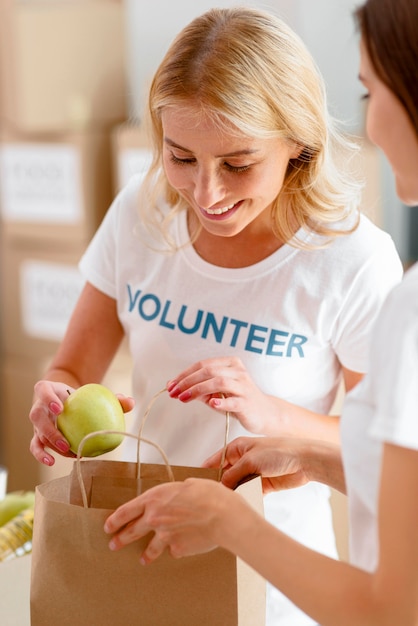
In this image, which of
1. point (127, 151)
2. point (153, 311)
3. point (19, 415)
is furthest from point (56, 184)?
point (153, 311)

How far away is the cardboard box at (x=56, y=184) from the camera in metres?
2.89

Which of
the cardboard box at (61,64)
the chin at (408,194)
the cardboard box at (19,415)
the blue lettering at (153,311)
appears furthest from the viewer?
the cardboard box at (19,415)

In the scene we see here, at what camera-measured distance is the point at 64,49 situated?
285 cm

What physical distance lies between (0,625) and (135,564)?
10.8 inches

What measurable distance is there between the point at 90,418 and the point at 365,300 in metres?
0.43

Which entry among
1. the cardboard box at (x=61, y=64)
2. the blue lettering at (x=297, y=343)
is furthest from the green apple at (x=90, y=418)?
the cardboard box at (x=61, y=64)

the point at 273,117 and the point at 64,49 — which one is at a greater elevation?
the point at 273,117

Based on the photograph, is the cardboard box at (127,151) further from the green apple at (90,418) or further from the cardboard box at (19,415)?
the green apple at (90,418)

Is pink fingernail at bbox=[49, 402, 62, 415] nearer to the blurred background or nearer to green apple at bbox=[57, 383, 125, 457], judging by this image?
green apple at bbox=[57, 383, 125, 457]

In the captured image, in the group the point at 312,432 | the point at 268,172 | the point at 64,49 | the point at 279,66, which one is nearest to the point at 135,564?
the point at 312,432

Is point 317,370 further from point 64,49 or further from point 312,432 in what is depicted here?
point 64,49

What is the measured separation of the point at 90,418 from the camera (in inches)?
50.3

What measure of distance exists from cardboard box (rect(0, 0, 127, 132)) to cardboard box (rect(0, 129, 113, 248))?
0.06m

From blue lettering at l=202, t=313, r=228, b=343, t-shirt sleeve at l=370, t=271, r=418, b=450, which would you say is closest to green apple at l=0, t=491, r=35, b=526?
blue lettering at l=202, t=313, r=228, b=343
